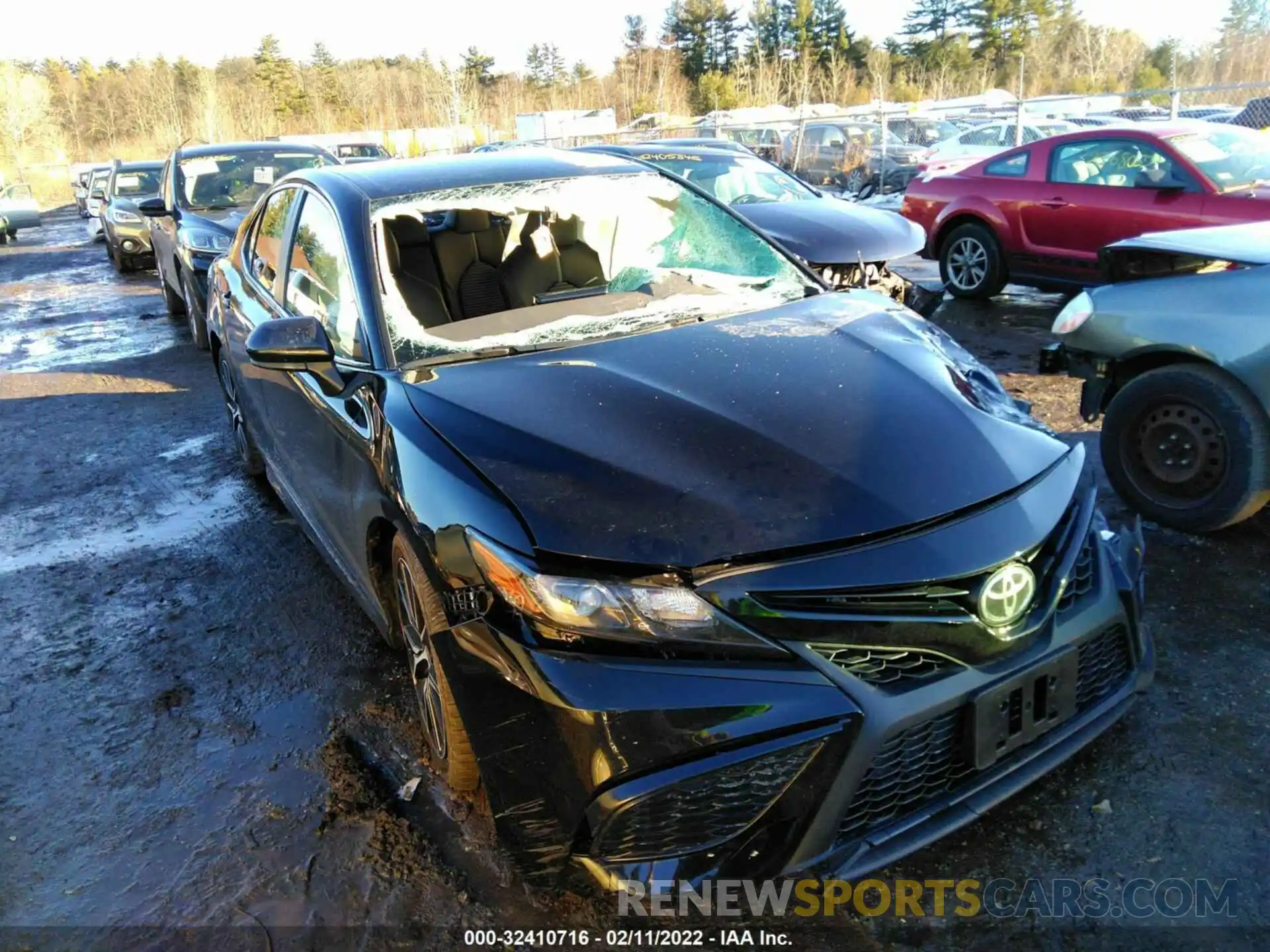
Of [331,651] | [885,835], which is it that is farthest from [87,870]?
[885,835]

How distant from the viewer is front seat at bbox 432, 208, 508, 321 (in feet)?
10.7

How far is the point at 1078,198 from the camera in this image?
7840 millimetres

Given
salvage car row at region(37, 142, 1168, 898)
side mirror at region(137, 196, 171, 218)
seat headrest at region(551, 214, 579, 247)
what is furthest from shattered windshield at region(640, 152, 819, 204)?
salvage car row at region(37, 142, 1168, 898)

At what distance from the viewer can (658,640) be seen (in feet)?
6.05

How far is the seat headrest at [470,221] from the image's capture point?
332cm

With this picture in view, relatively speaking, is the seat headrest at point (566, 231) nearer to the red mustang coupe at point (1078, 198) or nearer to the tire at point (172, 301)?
the red mustang coupe at point (1078, 198)

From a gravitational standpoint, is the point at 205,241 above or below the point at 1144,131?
below

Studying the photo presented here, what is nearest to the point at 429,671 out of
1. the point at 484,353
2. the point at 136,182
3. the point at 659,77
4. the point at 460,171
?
the point at 484,353

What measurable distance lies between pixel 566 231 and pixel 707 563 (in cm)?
198

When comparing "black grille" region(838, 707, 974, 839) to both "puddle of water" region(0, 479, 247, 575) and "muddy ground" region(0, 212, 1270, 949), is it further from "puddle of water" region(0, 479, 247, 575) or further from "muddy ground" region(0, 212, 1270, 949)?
"puddle of water" region(0, 479, 247, 575)

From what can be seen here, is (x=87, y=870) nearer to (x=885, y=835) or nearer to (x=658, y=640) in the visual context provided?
(x=658, y=640)

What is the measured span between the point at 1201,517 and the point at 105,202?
53.6ft

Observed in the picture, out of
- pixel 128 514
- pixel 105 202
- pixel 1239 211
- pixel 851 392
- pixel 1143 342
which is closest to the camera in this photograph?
pixel 851 392

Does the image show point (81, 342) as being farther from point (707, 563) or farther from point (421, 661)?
point (707, 563)
